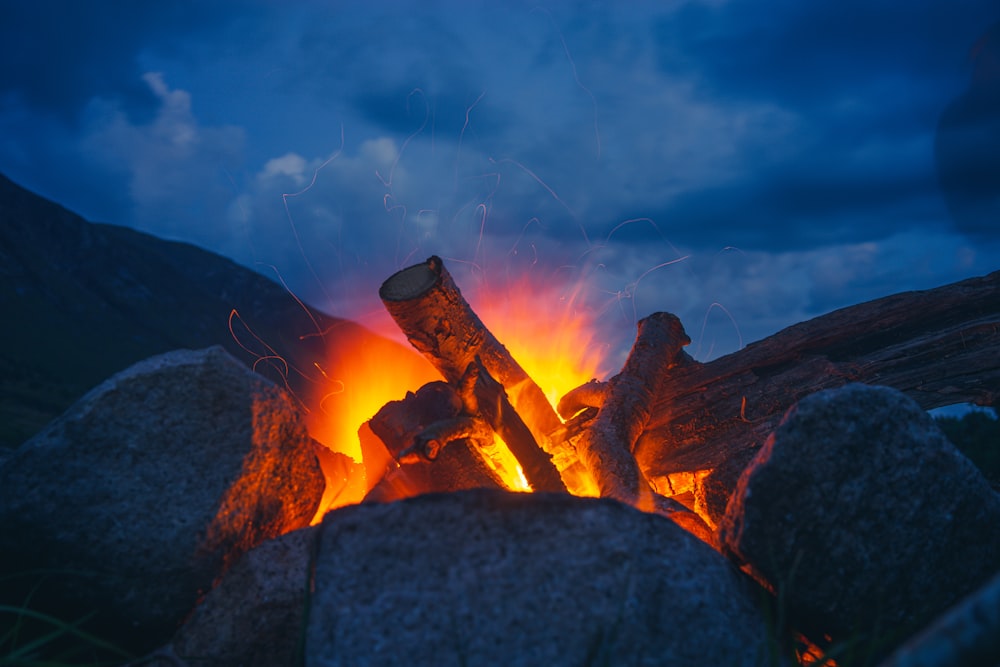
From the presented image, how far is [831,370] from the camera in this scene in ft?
17.3

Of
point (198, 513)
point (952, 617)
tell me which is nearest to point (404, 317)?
point (198, 513)

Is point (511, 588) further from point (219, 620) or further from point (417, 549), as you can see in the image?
point (219, 620)

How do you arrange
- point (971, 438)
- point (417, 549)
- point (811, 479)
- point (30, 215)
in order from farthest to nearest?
point (30, 215) → point (971, 438) → point (811, 479) → point (417, 549)

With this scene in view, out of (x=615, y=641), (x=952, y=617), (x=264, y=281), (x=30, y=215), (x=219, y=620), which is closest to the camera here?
(x=952, y=617)

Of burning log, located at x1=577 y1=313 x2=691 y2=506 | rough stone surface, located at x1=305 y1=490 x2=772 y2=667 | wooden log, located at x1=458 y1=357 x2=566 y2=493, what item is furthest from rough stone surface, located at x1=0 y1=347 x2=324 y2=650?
burning log, located at x1=577 y1=313 x2=691 y2=506

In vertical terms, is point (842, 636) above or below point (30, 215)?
below

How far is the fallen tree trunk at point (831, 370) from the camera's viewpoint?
16.0 ft

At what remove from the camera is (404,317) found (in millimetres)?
4957

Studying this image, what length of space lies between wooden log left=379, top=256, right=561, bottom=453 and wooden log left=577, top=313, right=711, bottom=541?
67 centimetres

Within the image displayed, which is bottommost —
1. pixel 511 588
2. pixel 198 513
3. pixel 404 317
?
pixel 511 588

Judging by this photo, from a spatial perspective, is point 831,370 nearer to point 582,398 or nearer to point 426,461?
point 582,398

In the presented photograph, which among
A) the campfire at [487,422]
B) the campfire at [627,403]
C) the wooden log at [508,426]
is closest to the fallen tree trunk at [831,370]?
the campfire at [627,403]

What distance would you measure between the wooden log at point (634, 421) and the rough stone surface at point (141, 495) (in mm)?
2312

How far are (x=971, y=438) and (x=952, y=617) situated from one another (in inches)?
1226
